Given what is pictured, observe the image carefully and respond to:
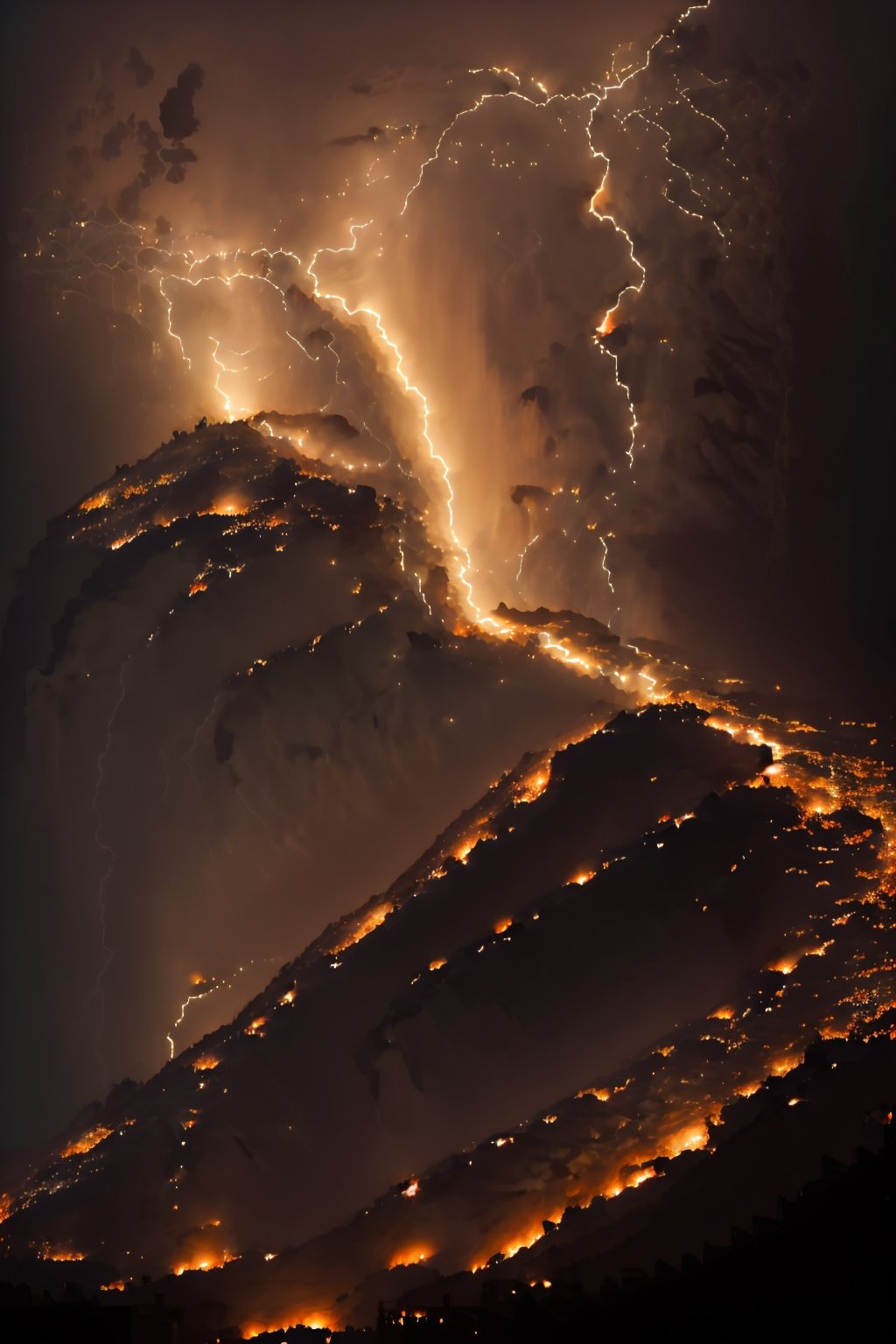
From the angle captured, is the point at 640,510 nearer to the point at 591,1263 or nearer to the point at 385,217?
the point at 385,217

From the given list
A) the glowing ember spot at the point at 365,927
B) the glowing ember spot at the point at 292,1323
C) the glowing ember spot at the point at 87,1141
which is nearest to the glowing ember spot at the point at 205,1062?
the glowing ember spot at the point at 87,1141

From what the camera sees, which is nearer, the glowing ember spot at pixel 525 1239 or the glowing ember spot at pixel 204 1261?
the glowing ember spot at pixel 525 1239

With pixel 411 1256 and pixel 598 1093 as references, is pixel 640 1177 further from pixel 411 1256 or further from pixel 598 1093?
pixel 411 1256

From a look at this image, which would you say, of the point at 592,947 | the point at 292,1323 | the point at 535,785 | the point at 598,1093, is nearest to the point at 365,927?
the point at 535,785

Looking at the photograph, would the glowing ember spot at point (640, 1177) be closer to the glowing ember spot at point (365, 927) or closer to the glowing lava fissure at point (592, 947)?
the glowing lava fissure at point (592, 947)

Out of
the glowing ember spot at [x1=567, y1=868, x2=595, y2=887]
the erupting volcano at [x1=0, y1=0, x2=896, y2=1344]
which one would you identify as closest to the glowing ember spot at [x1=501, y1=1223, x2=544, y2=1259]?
the erupting volcano at [x1=0, y1=0, x2=896, y2=1344]

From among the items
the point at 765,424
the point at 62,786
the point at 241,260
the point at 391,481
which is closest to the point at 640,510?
the point at 765,424
